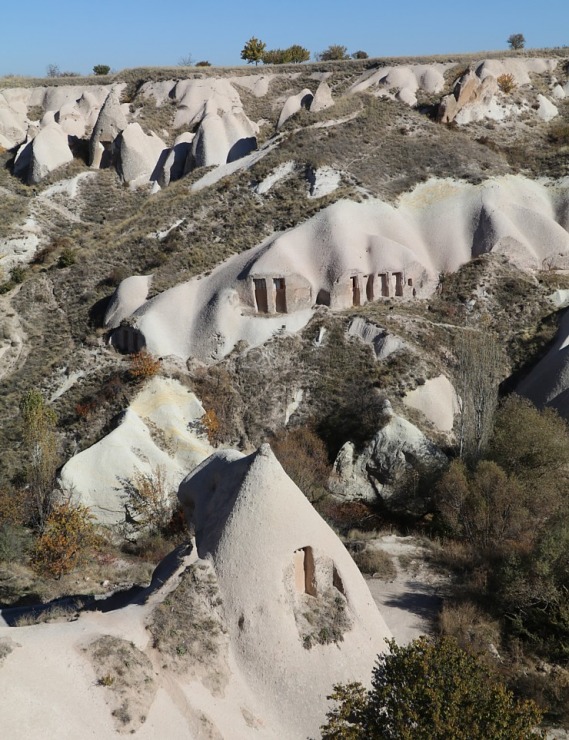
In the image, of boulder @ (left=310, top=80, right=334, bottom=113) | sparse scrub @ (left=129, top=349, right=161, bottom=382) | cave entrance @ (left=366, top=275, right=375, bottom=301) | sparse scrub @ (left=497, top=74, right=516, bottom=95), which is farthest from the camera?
sparse scrub @ (left=497, top=74, right=516, bottom=95)

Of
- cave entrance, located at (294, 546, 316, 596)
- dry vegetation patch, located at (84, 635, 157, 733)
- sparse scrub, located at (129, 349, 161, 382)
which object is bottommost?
dry vegetation patch, located at (84, 635, 157, 733)

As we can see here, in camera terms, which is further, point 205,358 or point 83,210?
point 83,210

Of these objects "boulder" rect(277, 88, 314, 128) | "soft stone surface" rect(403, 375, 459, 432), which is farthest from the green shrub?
"boulder" rect(277, 88, 314, 128)

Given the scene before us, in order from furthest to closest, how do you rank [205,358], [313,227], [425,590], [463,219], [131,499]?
1. [463,219]
2. [313,227]
3. [205,358]
4. [131,499]
5. [425,590]

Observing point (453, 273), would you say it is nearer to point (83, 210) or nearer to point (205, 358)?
point (205, 358)

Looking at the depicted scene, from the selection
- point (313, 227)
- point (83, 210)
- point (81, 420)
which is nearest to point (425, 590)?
point (81, 420)

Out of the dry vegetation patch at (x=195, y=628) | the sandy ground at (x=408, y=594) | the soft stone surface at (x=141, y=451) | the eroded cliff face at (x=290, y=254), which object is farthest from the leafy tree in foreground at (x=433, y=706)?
the eroded cliff face at (x=290, y=254)

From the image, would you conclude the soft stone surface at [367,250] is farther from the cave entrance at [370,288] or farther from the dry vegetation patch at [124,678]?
the dry vegetation patch at [124,678]

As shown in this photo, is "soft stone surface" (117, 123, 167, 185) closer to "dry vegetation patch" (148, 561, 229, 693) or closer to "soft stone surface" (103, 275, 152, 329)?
"soft stone surface" (103, 275, 152, 329)
